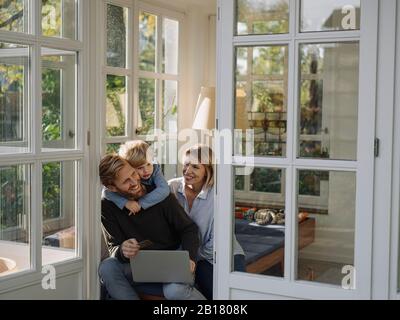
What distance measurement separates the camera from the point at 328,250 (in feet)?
9.55

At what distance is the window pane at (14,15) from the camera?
112 inches

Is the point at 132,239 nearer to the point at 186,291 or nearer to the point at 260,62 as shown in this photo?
the point at 186,291

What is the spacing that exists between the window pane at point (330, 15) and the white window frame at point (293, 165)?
1.2 inches

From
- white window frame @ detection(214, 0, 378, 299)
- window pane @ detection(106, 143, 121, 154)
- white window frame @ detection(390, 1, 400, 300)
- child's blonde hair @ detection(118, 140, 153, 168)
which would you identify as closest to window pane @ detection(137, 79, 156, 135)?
window pane @ detection(106, 143, 121, 154)

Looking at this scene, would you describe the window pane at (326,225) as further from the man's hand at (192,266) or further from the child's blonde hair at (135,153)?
the child's blonde hair at (135,153)

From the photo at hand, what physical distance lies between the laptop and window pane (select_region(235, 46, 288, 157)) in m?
0.79

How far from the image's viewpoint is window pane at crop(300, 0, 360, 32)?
2.79 meters

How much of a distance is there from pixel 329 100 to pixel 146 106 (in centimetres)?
191

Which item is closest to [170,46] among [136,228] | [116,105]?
[116,105]

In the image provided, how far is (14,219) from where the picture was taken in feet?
9.70

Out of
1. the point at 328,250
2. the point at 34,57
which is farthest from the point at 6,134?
the point at 328,250

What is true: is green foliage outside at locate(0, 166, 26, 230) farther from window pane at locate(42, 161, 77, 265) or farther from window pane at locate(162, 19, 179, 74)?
window pane at locate(162, 19, 179, 74)

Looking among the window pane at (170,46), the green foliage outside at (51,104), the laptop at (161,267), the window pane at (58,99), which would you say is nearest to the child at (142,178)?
the laptop at (161,267)

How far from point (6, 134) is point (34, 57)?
1.31 feet
